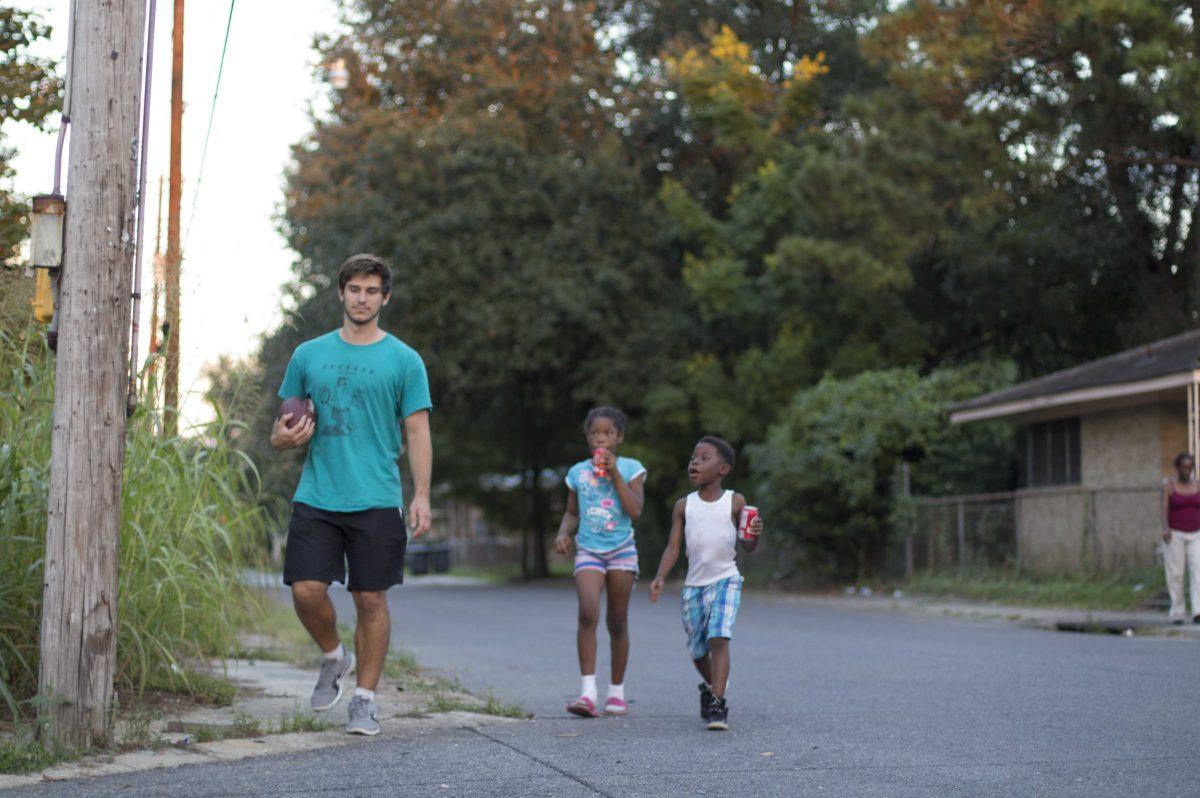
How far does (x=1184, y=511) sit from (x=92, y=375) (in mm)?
12509

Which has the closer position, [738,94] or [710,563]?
[710,563]

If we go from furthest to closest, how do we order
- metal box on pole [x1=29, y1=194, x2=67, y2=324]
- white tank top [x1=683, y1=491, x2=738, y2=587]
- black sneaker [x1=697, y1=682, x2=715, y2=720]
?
white tank top [x1=683, y1=491, x2=738, y2=587] < black sneaker [x1=697, y1=682, x2=715, y2=720] < metal box on pole [x1=29, y1=194, x2=67, y2=324]

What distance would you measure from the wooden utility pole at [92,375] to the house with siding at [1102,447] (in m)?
14.6

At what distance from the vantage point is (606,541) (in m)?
8.33

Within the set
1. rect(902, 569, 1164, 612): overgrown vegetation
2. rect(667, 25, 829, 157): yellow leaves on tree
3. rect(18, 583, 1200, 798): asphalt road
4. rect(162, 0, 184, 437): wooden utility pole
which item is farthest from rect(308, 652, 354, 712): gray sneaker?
rect(667, 25, 829, 157): yellow leaves on tree

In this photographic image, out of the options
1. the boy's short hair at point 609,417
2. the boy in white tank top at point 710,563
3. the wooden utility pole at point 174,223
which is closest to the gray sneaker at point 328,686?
the boy in white tank top at point 710,563

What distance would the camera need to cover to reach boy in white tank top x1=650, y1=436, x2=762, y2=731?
779 cm

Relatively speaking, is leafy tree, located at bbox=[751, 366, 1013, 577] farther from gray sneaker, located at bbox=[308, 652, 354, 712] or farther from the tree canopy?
gray sneaker, located at bbox=[308, 652, 354, 712]

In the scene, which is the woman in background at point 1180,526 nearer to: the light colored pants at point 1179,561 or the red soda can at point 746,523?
the light colored pants at point 1179,561

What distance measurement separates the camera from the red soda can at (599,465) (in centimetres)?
820

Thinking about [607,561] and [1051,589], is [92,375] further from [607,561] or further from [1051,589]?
[1051,589]

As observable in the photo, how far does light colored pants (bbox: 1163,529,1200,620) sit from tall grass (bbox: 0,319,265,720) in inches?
406

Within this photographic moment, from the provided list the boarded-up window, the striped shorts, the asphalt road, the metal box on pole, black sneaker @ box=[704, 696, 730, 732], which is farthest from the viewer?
the boarded-up window

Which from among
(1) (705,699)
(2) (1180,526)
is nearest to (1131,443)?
(2) (1180,526)
